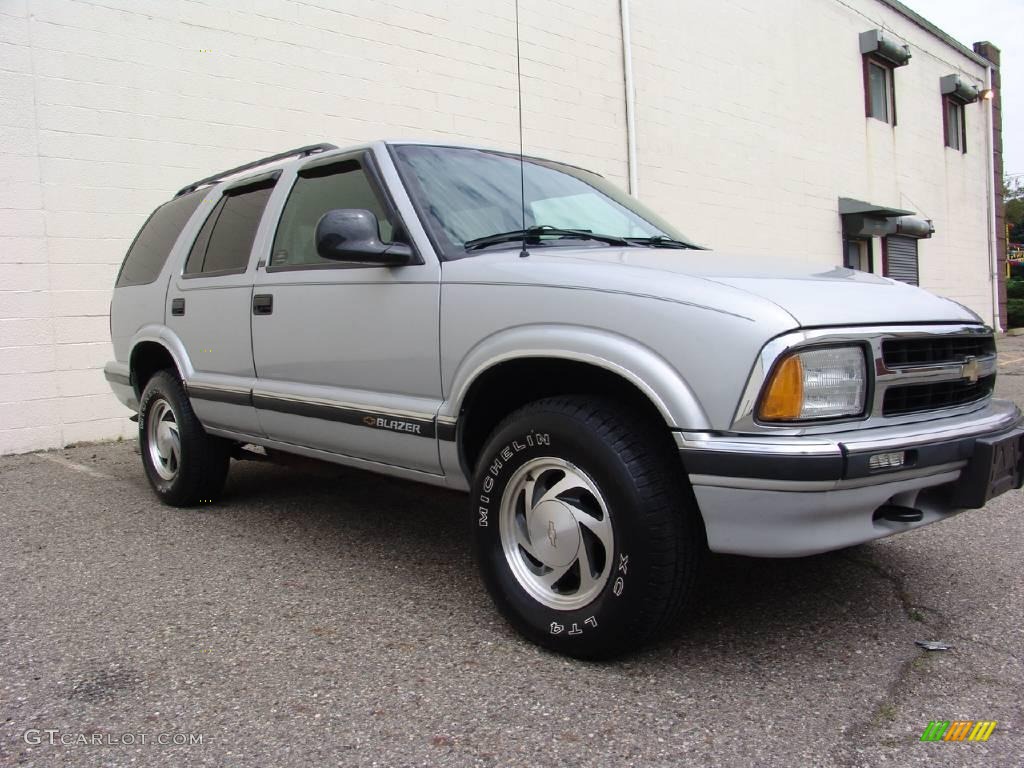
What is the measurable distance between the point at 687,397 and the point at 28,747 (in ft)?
6.38

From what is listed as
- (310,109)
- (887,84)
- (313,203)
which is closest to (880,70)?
(887,84)

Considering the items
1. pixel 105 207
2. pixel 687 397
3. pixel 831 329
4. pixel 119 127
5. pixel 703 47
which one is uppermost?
pixel 703 47

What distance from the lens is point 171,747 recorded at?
221 centimetres

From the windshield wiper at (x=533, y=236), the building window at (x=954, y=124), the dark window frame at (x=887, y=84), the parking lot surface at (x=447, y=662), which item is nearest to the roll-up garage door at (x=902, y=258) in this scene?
the dark window frame at (x=887, y=84)

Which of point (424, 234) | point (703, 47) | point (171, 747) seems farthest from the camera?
point (703, 47)

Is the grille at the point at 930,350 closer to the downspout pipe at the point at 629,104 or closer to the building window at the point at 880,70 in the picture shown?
the downspout pipe at the point at 629,104

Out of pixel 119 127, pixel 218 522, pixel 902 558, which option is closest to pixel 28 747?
pixel 218 522

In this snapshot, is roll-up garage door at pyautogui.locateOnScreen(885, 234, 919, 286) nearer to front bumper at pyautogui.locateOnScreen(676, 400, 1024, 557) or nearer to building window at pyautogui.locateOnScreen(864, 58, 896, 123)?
building window at pyautogui.locateOnScreen(864, 58, 896, 123)

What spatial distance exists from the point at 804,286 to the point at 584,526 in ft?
3.16

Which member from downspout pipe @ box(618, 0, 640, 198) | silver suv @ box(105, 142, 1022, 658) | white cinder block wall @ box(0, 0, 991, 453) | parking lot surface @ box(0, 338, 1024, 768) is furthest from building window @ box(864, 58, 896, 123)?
silver suv @ box(105, 142, 1022, 658)

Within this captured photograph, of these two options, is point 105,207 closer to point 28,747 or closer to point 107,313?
point 107,313

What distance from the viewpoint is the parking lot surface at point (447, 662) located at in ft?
7.16

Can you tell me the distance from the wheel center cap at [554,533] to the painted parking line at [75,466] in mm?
3971

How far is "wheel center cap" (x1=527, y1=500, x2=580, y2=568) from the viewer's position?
2619 mm
